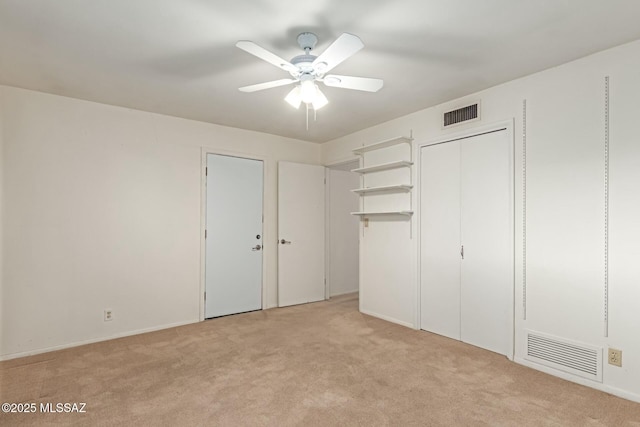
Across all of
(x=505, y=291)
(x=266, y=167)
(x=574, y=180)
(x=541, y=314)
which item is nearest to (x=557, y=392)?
(x=541, y=314)

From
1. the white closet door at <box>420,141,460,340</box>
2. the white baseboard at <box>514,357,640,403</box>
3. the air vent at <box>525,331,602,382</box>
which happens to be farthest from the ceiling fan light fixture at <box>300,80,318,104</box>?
A: the white baseboard at <box>514,357,640,403</box>

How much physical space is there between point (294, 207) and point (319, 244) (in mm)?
717

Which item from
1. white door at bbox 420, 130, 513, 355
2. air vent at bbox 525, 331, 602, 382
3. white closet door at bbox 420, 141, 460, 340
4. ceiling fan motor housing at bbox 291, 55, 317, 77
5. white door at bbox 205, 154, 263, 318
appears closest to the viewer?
ceiling fan motor housing at bbox 291, 55, 317, 77

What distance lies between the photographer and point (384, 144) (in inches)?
160

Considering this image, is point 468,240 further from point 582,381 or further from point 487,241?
point 582,381

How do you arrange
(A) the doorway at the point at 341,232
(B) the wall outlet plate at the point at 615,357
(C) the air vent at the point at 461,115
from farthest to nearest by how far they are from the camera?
(A) the doorway at the point at 341,232 < (C) the air vent at the point at 461,115 < (B) the wall outlet plate at the point at 615,357

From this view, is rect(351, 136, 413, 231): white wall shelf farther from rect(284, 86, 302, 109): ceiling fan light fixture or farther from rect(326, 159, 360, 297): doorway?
rect(284, 86, 302, 109): ceiling fan light fixture

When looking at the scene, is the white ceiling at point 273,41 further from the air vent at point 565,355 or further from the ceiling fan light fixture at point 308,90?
the air vent at point 565,355

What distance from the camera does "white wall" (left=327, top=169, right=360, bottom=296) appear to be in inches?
208

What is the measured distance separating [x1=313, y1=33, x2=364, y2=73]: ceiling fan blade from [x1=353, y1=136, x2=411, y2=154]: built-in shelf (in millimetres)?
1861

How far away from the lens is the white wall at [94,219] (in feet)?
9.91

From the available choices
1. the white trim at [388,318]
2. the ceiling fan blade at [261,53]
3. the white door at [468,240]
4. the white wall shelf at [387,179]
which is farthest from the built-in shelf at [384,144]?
the white trim at [388,318]

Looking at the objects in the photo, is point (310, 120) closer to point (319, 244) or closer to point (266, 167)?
point (266, 167)

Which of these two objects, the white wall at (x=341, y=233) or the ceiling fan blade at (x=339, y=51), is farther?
the white wall at (x=341, y=233)
